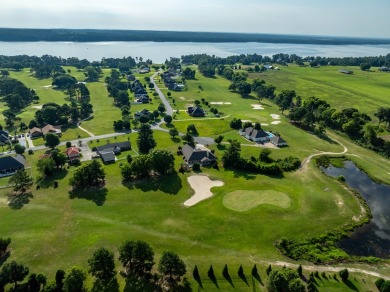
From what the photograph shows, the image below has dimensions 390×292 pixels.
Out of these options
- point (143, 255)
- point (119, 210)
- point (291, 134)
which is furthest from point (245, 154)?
point (143, 255)

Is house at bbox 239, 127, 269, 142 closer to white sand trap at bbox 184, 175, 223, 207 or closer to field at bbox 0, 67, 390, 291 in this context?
field at bbox 0, 67, 390, 291

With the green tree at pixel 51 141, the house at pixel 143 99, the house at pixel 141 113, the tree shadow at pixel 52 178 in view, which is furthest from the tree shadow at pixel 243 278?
the house at pixel 143 99

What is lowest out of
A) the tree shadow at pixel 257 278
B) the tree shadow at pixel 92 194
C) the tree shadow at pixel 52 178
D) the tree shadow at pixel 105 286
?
the tree shadow at pixel 52 178

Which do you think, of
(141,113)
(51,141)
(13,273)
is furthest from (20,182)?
(141,113)

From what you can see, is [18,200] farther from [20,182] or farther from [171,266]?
[171,266]

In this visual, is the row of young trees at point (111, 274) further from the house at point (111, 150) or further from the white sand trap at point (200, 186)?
the house at point (111, 150)
